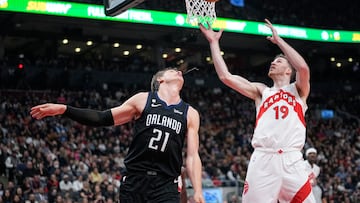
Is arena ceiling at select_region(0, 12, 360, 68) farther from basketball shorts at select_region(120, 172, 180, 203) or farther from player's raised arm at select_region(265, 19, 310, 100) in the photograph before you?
basketball shorts at select_region(120, 172, 180, 203)

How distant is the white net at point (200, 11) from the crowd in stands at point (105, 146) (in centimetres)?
876

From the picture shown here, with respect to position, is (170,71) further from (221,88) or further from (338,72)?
(338,72)

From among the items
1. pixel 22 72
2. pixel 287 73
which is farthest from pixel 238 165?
pixel 287 73

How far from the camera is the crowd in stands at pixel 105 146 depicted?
17.8 meters

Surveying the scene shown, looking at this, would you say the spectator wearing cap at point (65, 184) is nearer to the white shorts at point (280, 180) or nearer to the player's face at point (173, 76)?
the white shorts at point (280, 180)

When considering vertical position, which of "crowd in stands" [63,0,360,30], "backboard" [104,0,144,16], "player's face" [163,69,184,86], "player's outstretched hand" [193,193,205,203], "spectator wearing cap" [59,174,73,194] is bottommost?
"spectator wearing cap" [59,174,73,194]

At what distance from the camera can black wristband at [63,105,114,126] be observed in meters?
5.21

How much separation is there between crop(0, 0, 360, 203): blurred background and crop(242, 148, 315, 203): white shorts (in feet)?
35.8

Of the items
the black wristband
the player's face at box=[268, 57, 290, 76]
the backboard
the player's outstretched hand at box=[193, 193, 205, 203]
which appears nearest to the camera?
the black wristband

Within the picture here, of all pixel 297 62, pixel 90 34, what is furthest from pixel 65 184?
pixel 90 34

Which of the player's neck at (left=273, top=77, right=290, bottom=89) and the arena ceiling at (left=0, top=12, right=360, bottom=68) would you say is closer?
the player's neck at (left=273, top=77, right=290, bottom=89)

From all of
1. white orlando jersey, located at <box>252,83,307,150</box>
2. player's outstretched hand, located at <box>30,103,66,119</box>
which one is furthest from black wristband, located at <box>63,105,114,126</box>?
white orlando jersey, located at <box>252,83,307,150</box>

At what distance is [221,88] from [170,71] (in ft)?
89.0

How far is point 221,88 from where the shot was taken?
33.0m
